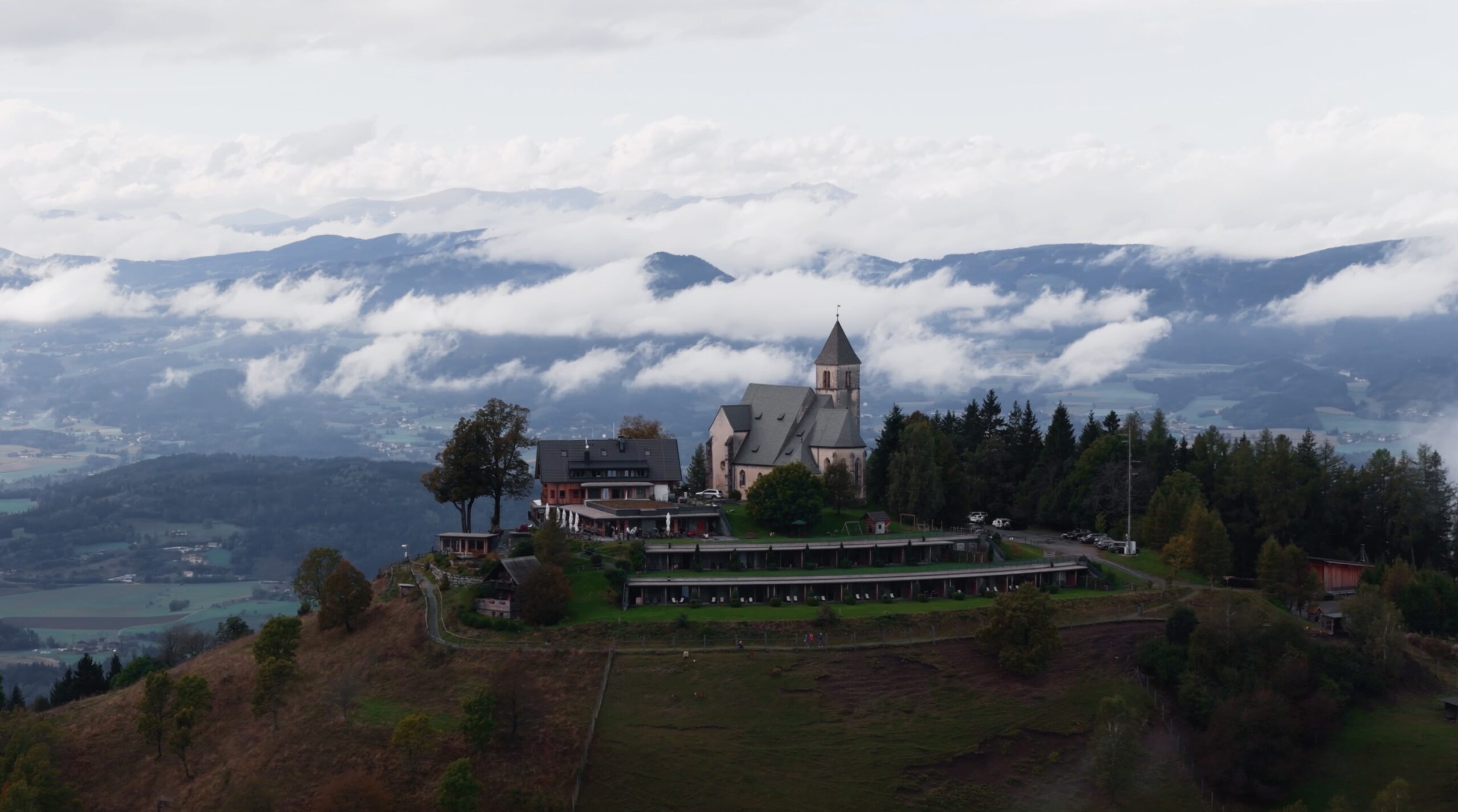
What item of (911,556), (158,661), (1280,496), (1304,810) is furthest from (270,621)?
(1280,496)

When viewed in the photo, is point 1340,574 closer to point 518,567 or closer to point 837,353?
point 837,353

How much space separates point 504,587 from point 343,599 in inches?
397

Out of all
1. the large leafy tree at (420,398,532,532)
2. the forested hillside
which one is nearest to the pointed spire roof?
the forested hillside

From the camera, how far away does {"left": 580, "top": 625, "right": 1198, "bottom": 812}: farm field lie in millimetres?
73625

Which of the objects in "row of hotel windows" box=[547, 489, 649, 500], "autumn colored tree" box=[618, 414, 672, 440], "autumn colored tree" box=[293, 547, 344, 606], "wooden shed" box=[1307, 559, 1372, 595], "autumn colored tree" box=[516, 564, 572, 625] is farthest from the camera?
"autumn colored tree" box=[618, 414, 672, 440]

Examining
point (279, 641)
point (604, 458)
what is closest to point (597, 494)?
point (604, 458)

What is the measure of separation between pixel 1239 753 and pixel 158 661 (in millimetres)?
76817

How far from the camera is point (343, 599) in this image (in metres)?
90.8

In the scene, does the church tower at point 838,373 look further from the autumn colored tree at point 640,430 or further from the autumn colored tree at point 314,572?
the autumn colored tree at point 314,572

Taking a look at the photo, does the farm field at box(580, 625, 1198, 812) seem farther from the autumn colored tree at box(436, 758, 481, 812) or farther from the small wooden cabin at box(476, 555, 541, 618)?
the small wooden cabin at box(476, 555, 541, 618)

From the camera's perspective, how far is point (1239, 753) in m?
76.9

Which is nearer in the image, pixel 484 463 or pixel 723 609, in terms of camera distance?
pixel 723 609

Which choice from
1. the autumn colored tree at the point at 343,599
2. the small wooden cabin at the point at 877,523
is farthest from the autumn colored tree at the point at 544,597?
the small wooden cabin at the point at 877,523

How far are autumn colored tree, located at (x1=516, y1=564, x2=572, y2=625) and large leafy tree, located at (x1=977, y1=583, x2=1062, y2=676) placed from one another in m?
23.7
